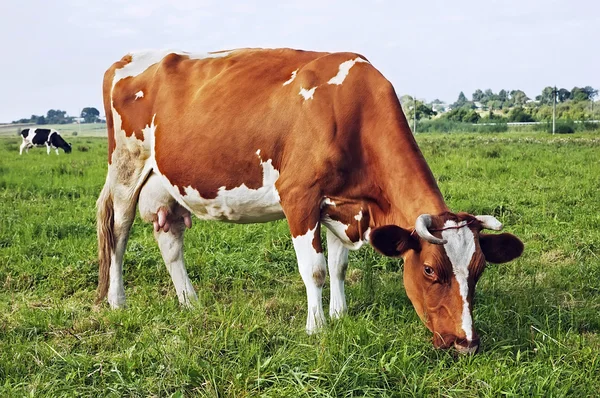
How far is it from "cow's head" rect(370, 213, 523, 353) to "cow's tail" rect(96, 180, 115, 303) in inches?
114

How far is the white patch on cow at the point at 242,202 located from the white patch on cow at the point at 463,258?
4.73 feet

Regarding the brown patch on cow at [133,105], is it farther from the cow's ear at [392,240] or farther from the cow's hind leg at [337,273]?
the cow's ear at [392,240]

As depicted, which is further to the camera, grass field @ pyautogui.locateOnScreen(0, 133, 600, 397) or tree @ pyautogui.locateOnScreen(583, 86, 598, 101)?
Result: tree @ pyautogui.locateOnScreen(583, 86, 598, 101)

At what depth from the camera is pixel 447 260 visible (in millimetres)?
3559

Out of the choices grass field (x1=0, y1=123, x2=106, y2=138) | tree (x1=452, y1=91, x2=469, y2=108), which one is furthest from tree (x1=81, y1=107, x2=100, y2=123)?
tree (x1=452, y1=91, x2=469, y2=108)

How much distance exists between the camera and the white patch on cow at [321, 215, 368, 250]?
441 cm

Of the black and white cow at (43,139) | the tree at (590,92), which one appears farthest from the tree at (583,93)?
Result: the black and white cow at (43,139)

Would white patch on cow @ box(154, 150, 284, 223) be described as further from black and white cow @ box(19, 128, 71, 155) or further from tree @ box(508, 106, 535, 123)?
tree @ box(508, 106, 535, 123)

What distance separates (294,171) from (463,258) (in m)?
1.38

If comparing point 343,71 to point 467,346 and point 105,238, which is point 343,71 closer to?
point 467,346

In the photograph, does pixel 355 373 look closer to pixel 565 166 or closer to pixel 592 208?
pixel 592 208

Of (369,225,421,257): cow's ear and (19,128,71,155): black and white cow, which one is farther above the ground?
(369,225,421,257): cow's ear

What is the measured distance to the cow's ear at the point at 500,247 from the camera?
379 centimetres

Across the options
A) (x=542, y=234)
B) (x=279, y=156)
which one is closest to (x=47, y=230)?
(x=279, y=156)
